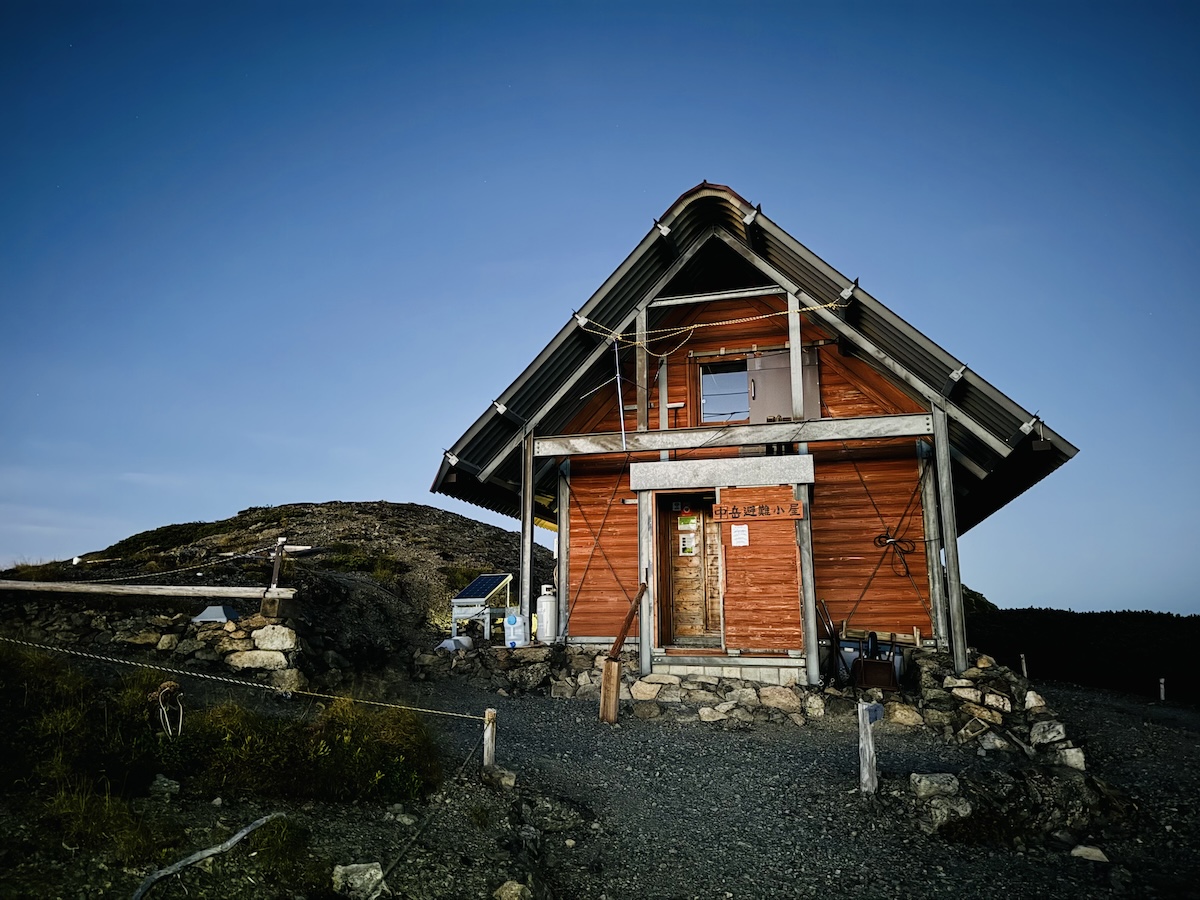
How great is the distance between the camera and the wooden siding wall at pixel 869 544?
13.9 meters

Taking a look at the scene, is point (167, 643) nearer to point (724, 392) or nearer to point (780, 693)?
point (780, 693)

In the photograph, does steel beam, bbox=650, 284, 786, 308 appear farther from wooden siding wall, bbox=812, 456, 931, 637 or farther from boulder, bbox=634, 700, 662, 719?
boulder, bbox=634, 700, 662, 719

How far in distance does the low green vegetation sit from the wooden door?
8114mm

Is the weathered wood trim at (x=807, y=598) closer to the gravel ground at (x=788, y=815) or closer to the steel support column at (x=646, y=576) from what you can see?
the gravel ground at (x=788, y=815)

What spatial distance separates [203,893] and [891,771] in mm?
6943

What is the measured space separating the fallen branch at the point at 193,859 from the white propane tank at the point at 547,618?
29.3ft

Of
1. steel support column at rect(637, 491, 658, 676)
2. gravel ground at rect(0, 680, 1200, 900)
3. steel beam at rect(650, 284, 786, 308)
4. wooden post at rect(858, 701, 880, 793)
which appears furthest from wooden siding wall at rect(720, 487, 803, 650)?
wooden post at rect(858, 701, 880, 793)

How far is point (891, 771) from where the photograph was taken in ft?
27.8

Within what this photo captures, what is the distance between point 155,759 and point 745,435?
32.5ft

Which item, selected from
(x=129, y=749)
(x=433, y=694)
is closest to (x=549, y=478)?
(x=433, y=694)

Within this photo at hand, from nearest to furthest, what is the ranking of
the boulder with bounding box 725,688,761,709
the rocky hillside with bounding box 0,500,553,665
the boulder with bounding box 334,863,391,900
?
1. the boulder with bounding box 334,863,391,900
2. the boulder with bounding box 725,688,761,709
3. the rocky hillside with bounding box 0,500,553,665

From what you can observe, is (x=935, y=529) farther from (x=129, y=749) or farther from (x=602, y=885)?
(x=129, y=749)

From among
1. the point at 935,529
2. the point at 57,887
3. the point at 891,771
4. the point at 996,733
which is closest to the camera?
the point at 57,887

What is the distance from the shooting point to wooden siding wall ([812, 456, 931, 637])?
13.9 metres
